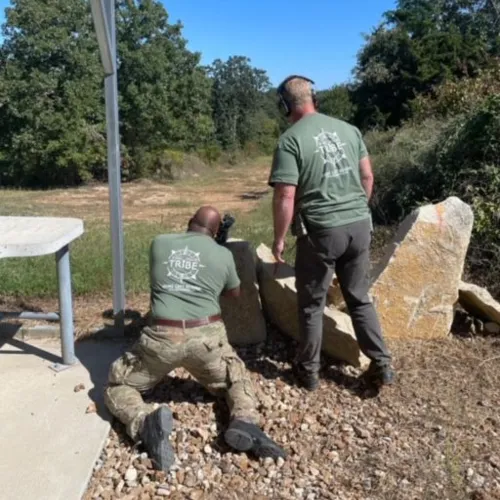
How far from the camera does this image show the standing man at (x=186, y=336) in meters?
3.18

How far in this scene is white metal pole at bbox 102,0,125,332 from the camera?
13.3 feet

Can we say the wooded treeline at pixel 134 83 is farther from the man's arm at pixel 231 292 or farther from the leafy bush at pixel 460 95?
the man's arm at pixel 231 292

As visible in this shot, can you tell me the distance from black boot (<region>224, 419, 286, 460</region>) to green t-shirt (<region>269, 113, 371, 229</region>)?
1193mm

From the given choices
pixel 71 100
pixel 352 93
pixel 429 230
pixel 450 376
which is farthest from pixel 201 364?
pixel 71 100

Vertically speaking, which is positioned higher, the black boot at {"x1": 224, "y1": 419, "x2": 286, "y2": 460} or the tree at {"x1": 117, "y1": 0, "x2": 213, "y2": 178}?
the tree at {"x1": 117, "y1": 0, "x2": 213, "y2": 178}

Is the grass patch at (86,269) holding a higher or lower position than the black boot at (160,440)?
lower

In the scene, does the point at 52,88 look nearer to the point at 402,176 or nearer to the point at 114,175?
the point at 402,176

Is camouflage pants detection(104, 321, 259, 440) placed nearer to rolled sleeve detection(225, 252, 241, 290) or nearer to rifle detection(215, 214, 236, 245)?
rolled sleeve detection(225, 252, 241, 290)

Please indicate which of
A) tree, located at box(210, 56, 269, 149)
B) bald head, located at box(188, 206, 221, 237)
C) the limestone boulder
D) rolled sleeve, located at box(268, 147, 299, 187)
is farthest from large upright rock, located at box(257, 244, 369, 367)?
tree, located at box(210, 56, 269, 149)

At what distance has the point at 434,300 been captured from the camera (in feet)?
13.9

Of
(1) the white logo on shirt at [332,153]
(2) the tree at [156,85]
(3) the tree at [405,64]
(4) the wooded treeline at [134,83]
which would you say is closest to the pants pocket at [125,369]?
(1) the white logo on shirt at [332,153]

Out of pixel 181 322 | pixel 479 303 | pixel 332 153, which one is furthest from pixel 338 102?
pixel 181 322

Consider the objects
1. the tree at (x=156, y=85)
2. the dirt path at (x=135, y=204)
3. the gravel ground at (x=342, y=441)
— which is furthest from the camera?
the tree at (x=156, y=85)

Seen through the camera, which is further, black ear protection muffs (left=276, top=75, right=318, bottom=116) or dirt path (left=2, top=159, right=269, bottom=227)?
dirt path (left=2, top=159, right=269, bottom=227)
